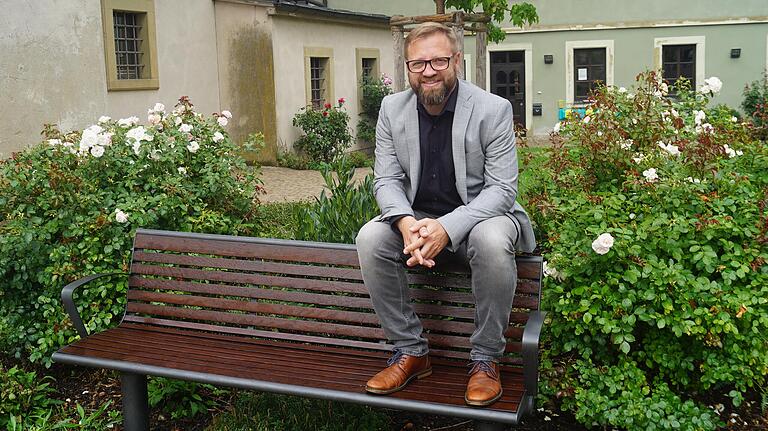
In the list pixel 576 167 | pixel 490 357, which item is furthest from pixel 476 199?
pixel 576 167

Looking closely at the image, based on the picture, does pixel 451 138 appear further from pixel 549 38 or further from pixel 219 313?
pixel 549 38

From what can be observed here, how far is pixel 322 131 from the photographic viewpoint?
55.1ft

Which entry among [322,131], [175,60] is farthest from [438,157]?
[322,131]

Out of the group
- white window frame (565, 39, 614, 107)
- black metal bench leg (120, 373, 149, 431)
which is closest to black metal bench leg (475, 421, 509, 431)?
black metal bench leg (120, 373, 149, 431)

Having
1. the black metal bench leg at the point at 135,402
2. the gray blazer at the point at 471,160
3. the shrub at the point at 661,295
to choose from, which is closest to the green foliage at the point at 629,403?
the shrub at the point at 661,295

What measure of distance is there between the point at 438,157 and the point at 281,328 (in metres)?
1.07

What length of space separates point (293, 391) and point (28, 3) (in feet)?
33.1

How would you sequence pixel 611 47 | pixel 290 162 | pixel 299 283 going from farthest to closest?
pixel 611 47 → pixel 290 162 → pixel 299 283

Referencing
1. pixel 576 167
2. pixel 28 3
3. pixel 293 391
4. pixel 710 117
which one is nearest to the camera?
pixel 293 391

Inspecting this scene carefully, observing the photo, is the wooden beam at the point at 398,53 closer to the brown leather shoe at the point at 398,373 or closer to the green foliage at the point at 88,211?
the green foliage at the point at 88,211

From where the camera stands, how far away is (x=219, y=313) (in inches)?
167

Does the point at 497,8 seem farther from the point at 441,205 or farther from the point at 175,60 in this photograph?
the point at 441,205

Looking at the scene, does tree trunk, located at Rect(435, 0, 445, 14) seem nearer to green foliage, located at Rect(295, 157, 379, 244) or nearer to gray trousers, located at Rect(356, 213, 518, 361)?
green foliage, located at Rect(295, 157, 379, 244)

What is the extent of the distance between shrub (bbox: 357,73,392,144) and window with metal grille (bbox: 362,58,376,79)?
38cm
